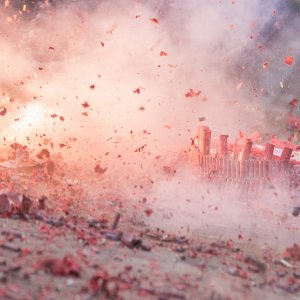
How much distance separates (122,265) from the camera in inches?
187

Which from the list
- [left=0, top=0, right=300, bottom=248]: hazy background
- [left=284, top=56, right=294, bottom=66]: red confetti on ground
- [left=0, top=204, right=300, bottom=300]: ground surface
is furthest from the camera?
[left=284, top=56, right=294, bottom=66]: red confetti on ground

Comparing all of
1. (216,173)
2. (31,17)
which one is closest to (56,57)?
(31,17)

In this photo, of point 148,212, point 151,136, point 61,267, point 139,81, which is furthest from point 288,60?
point 61,267

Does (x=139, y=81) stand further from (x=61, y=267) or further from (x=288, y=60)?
(x=61, y=267)

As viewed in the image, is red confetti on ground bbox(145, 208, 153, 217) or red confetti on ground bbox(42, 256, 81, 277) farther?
red confetti on ground bbox(145, 208, 153, 217)

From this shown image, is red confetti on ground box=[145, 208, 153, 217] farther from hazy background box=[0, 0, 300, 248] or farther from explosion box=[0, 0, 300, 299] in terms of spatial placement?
hazy background box=[0, 0, 300, 248]

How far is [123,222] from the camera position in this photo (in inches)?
261

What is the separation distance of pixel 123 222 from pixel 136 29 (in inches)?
323

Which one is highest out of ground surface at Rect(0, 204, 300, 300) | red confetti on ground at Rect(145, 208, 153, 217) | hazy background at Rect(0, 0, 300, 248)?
hazy background at Rect(0, 0, 300, 248)

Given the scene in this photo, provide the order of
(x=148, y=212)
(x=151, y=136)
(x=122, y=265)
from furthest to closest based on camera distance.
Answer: (x=151, y=136) < (x=148, y=212) < (x=122, y=265)

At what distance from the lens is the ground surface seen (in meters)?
4.04

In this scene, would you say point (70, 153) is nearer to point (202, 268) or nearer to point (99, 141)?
point (99, 141)

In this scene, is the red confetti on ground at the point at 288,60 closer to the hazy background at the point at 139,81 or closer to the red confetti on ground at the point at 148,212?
the hazy background at the point at 139,81

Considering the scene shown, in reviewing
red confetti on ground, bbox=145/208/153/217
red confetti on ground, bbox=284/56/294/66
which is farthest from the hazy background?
red confetti on ground, bbox=145/208/153/217
